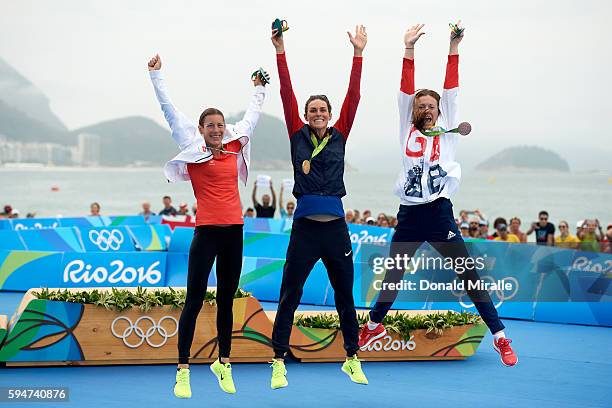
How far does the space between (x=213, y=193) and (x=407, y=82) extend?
1.79m

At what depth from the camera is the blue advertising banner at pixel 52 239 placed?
17.7 metres

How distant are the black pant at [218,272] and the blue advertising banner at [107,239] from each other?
11193 mm

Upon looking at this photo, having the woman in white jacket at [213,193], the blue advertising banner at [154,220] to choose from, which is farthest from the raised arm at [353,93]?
the blue advertising banner at [154,220]

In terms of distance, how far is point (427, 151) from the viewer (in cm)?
755

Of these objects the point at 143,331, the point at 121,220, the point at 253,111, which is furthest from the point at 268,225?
the point at 253,111

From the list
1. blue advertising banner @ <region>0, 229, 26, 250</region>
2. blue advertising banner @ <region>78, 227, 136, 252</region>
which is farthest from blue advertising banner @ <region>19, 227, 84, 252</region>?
blue advertising banner @ <region>78, 227, 136, 252</region>

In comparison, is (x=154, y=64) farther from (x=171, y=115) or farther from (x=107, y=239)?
(x=107, y=239)

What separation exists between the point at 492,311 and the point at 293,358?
129 inches

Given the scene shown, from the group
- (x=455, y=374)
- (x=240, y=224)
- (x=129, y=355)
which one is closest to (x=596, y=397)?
(x=455, y=374)

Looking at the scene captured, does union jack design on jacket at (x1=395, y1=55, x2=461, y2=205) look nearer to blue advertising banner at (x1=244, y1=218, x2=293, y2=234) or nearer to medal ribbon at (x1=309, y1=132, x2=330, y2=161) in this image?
medal ribbon at (x1=309, y1=132, x2=330, y2=161)

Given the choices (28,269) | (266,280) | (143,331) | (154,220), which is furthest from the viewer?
(154,220)

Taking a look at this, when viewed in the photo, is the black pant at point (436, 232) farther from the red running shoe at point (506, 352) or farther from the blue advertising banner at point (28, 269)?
the blue advertising banner at point (28, 269)

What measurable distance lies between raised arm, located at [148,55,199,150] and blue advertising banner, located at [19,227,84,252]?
35.7ft

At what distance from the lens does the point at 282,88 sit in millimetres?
7457
